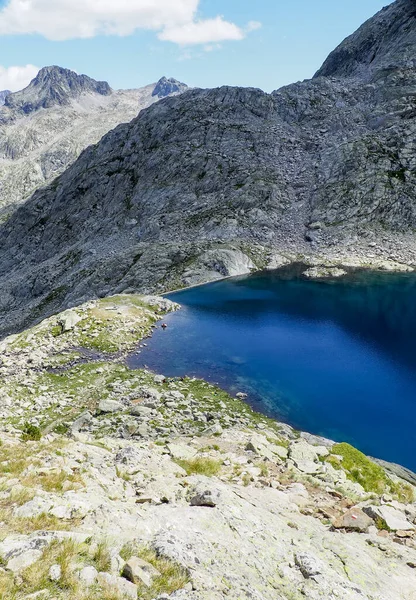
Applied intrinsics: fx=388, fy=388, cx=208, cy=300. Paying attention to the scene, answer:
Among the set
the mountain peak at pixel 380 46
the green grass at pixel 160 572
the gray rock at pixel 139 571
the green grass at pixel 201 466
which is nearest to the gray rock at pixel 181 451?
the green grass at pixel 201 466

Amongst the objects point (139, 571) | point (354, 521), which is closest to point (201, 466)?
point (354, 521)

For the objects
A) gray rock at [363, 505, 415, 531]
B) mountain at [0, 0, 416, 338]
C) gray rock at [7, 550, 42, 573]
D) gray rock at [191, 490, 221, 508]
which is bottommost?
gray rock at [363, 505, 415, 531]

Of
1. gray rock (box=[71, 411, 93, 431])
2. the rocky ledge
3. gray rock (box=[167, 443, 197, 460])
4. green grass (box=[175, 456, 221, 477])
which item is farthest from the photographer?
gray rock (box=[71, 411, 93, 431])

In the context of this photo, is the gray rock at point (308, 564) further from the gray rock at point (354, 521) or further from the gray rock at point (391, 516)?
the gray rock at point (391, 516)

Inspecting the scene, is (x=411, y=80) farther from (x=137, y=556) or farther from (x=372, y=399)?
(x=137, y=556)

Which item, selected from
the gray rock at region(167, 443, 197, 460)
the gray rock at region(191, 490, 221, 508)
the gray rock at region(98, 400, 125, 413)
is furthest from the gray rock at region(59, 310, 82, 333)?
the gray rock at region(191, 490, 221, 508)

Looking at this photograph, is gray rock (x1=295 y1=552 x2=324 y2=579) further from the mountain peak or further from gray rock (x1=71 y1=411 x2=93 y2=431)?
the mountain peak
